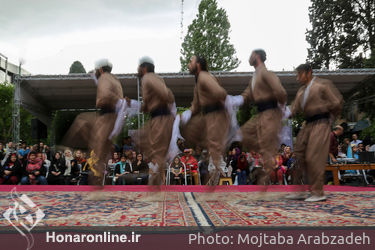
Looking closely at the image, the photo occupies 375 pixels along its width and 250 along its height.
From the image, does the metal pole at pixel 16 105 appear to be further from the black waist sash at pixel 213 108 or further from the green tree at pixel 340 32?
the green tree at pixel 340 32

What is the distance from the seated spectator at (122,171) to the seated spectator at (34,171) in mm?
1615

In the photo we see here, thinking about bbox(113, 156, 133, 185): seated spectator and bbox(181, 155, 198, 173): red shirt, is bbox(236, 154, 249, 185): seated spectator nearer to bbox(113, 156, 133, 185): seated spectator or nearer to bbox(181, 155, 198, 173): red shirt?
bbox(181, 155, 198, 173): red shirt

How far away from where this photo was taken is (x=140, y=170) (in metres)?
8.02

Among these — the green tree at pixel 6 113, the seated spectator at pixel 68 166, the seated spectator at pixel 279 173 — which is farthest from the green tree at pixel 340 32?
the green tree at pixel 6 113

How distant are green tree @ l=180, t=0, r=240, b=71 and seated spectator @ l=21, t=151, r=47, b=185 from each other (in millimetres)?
16009

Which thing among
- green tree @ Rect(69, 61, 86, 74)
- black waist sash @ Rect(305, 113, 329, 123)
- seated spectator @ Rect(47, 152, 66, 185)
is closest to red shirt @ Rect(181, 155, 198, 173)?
seated spectator @ Rect(47, 152, 66, 185)

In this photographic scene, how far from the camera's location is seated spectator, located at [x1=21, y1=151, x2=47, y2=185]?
25.0 ft

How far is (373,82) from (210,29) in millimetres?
10927

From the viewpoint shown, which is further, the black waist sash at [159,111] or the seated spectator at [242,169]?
the seated spectator at [242,169]

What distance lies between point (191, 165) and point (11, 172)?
4.08 metres

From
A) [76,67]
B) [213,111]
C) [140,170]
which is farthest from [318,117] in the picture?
[76,67]

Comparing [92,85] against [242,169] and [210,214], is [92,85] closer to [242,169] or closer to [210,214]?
[242,169]

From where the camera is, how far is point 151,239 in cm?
199

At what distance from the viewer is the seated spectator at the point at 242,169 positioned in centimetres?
827
